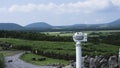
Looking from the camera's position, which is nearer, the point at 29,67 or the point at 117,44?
the point at 29,67

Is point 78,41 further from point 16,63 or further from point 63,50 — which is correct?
point 63,50

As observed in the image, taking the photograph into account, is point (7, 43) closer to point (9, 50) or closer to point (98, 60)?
point (9, 50)

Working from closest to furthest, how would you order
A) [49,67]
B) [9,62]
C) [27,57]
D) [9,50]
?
[49,67]
[9,62]
[27,57]
[9,50]

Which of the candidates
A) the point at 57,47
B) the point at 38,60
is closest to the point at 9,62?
the point at 38,60

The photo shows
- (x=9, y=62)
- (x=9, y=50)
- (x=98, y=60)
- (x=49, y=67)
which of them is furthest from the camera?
(x=9, y=50)

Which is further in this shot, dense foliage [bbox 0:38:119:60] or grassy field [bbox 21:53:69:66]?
dense foliage [bbox 0:38:119:60]

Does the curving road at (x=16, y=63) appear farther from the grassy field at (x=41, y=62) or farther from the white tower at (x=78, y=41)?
the white tower at (x=78, y=41)

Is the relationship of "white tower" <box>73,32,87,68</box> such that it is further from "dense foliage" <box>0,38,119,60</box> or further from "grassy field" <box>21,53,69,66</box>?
"dense foliage" <box>0,38,119,60</box>

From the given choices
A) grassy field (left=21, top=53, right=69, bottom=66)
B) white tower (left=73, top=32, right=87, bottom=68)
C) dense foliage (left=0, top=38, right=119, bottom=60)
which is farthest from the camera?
dense foliage (left=0, top=38, right=119, bottom=60)

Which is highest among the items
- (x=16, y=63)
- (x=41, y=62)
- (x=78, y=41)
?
(x=78, y=41)

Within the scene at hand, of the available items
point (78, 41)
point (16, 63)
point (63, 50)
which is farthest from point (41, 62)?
point (78, 41)

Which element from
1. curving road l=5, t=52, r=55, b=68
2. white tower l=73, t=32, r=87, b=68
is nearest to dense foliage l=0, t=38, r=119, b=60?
curving road l=5, t=52, r=55, b=68
